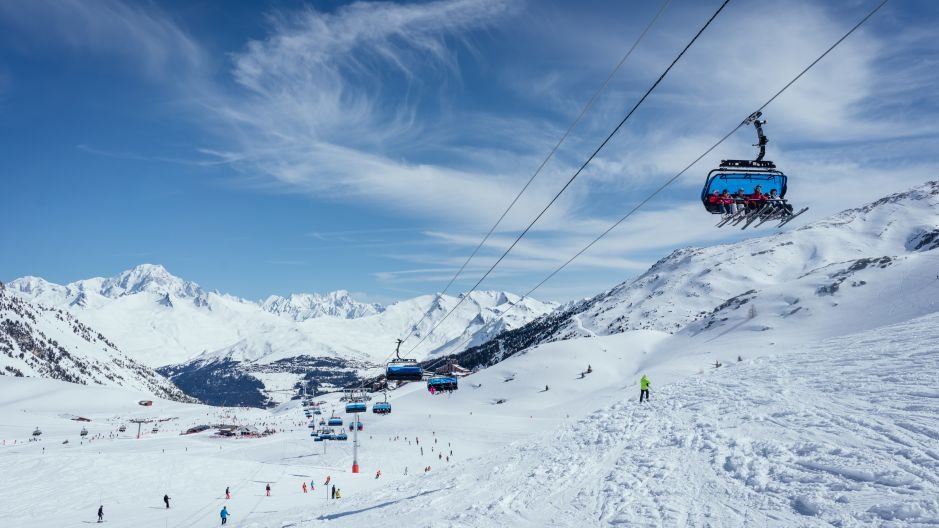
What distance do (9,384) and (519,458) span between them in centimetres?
18726

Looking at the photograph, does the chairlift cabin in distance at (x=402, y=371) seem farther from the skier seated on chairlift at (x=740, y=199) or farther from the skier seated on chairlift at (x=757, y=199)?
the skier seated on chairlift at (x=757, y=199)

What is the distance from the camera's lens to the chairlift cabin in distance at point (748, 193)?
55.2ft

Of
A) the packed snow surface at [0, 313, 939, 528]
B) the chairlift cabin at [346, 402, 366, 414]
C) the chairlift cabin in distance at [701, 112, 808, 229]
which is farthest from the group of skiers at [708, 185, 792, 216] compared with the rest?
the chairlift cabin at [346, 402, 366, 414]

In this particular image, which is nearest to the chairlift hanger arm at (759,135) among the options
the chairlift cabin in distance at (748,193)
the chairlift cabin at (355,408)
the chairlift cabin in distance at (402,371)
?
the chairlift cabin in distance at (748,193)

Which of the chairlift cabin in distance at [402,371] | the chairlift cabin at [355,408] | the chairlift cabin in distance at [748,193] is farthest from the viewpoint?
the chairlift cabin at [355,408]

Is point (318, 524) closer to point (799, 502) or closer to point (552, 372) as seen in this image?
point (799, 502)

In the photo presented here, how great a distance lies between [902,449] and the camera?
49.2ft

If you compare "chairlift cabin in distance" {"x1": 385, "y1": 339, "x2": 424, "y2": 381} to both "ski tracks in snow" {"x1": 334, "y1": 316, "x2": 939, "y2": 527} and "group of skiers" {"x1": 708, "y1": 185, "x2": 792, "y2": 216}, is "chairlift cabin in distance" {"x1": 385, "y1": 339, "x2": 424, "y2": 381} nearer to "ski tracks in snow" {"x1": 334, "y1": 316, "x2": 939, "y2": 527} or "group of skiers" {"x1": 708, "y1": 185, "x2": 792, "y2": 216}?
"ski tracks in snow" {"x1": 334, "y1": 316, "x2": 939, "y2": 527}

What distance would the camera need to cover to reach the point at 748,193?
17.1 meters

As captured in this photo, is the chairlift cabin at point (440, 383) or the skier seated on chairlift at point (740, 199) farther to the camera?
the chairlift cabin at point (440, 383)

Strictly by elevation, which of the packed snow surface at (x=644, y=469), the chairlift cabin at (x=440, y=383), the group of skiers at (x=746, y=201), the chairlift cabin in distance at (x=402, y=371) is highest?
the group of skiers at (x=746, y=201)

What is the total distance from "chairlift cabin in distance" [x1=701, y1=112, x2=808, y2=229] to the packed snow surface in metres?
7.39

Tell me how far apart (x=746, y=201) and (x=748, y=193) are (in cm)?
26

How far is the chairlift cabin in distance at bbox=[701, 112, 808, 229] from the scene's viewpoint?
16.8m
